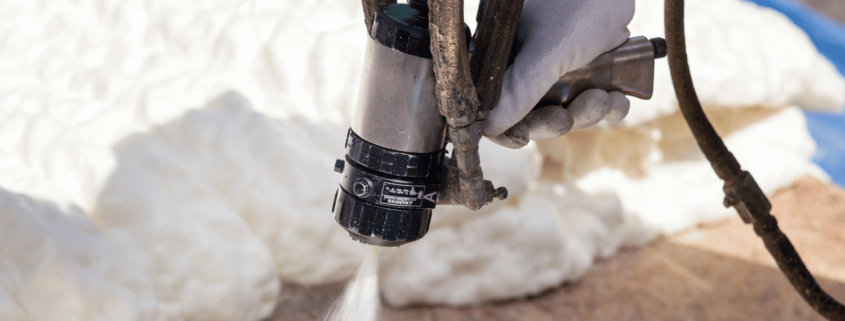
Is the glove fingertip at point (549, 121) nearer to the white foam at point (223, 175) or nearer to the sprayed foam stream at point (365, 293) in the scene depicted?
the sprayed foam stream at point (365, 293)

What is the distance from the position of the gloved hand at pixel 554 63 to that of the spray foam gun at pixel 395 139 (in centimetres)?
9

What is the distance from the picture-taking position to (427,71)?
2.29 ft

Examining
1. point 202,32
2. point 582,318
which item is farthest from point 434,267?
point 202,32

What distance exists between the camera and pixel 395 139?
2.37 ft

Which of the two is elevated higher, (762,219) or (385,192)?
(385,192)

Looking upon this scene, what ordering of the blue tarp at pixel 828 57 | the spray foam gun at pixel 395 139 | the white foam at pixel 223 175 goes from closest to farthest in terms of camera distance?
the spray foam gun at pixel 395 139, the white foam at pixel 223 175, the blue tarp at pixel 828 57

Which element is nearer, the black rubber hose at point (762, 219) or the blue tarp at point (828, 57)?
the black rubber hose at point (762, 219)

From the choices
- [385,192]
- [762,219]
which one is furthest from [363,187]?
[762,219]

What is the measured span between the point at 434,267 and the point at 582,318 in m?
0.46

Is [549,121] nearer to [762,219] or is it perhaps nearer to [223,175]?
[762,219]

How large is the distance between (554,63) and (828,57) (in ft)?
11.5

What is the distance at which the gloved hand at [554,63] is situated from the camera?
79 cm

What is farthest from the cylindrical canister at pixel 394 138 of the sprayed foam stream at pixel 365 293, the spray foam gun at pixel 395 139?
the sprayed foam stream at pixel 365 293

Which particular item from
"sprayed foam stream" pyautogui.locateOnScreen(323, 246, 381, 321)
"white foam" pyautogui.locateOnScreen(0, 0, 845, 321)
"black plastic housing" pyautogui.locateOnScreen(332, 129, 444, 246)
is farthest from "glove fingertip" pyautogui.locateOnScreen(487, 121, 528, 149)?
"white foam" pyautogui.locateOnScreen(0, 0, 845, 321)
